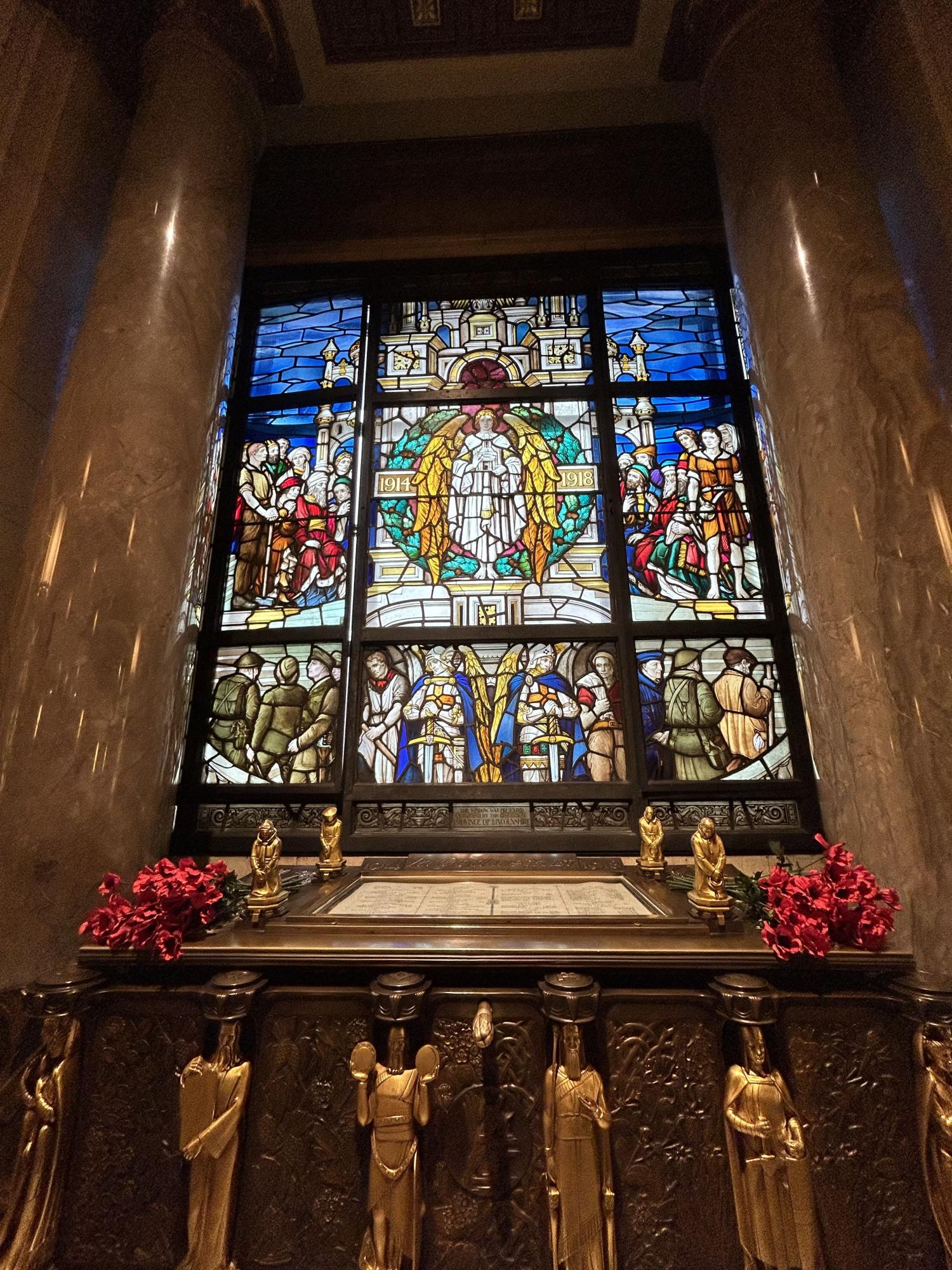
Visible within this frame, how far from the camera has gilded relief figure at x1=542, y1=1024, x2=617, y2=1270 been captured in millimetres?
1240

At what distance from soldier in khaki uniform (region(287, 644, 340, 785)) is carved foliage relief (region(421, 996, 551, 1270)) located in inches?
68.6

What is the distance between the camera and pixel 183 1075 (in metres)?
1.34

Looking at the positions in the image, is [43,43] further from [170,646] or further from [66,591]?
[170,646]

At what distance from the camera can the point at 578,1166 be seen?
125 centimetres

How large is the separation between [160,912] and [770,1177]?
1570mm

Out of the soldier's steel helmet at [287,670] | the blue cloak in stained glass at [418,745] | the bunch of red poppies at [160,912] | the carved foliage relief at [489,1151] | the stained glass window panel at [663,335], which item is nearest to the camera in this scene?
the carved foliage relief at [489,1151]

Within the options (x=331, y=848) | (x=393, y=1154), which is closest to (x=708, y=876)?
(x=393, y=1154)

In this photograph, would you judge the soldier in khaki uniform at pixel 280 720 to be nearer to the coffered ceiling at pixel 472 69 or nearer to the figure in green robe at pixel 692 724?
the figure in green robe at pixel 692 724

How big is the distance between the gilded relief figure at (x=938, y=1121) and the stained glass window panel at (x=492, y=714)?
5.33 feet

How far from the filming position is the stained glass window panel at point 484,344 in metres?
3.80

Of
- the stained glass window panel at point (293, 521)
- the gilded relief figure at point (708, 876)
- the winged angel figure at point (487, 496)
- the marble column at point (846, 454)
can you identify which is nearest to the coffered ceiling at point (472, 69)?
the marble column at point (846, 454)

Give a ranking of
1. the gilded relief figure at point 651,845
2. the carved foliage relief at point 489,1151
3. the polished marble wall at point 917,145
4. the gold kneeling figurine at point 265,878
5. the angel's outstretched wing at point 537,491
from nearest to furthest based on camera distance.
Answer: the carved foliage relief at point 489,1151 < the gold kneeling figurine at point 265,878 < the gilded relief figure at point 651,845 < the polished marble wall at point 917,145 < the angel's outstretched wing at point 537,491

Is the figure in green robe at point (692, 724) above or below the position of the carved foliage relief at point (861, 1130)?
above

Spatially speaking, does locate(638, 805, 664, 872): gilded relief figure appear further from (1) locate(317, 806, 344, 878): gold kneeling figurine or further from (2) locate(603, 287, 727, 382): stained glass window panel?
(2) locate(603, 287, 727, 382): stained glass window panel
